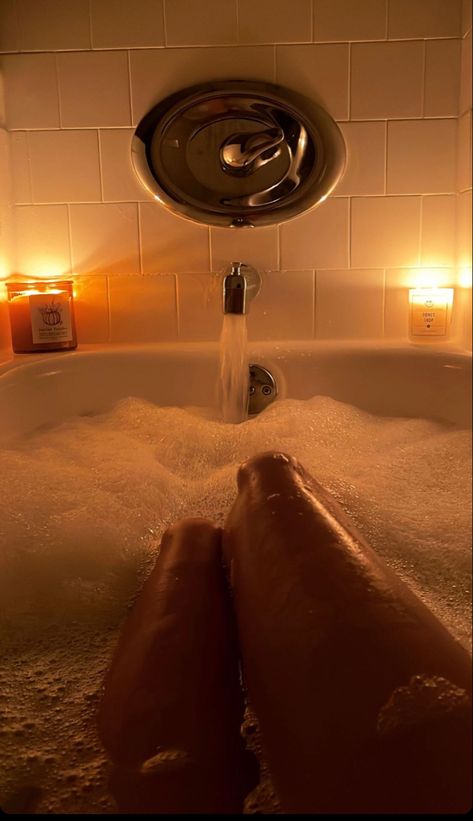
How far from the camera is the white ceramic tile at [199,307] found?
0.89m

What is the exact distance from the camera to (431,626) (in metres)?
0.26

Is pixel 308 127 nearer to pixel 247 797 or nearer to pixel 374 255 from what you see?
pixel 374 255

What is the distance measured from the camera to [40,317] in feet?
3.19

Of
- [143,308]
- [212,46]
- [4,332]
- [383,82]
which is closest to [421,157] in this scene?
[383,82]

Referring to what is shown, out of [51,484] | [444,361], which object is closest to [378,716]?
[444,361]

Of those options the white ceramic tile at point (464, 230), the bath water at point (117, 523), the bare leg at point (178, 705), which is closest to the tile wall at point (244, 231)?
the white ceramic tile at point (464, 230)

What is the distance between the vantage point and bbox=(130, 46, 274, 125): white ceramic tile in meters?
0.64

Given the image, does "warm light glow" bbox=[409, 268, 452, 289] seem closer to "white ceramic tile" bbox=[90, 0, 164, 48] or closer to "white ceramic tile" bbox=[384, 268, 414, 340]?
"white ceramic tile" bbox=[384, 268, 414, 340]

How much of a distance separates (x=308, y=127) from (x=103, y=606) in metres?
0.53

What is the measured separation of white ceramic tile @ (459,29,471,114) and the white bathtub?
0.46ft

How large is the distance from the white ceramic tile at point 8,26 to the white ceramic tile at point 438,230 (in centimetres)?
45

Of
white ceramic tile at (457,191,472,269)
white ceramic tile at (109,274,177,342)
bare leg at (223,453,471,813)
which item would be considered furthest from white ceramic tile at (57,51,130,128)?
bare leg at (223,453,471,813)

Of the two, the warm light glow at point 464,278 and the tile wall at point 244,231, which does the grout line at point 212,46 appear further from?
the warm light glow at point 464,278

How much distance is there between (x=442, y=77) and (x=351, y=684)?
15.9 inches
